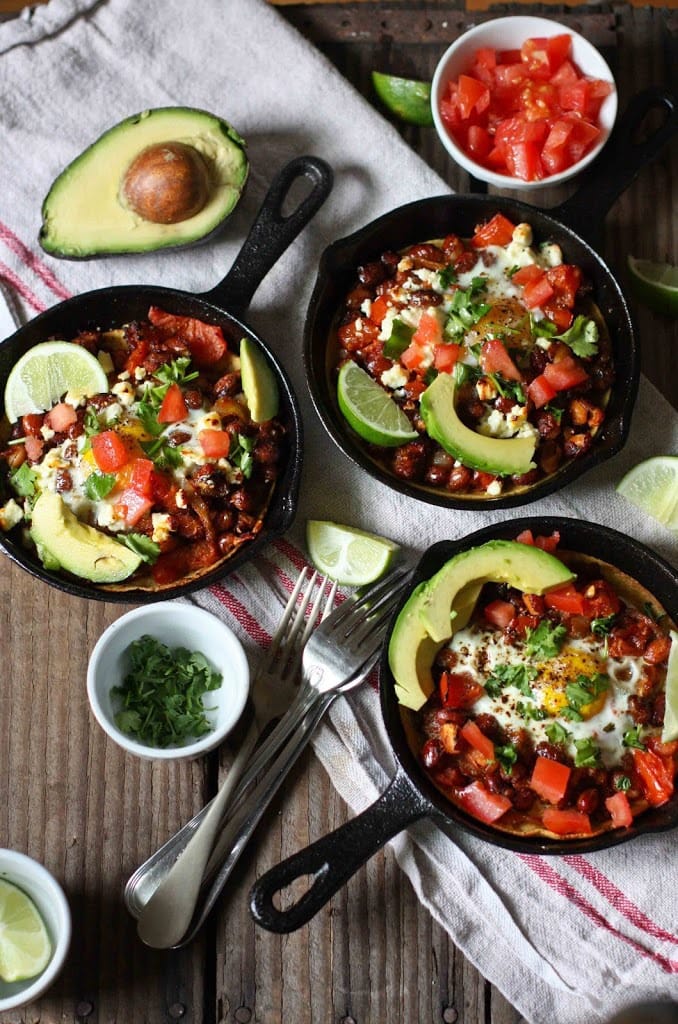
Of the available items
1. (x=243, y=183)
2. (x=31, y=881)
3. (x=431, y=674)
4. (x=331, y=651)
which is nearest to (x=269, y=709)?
(x=331, y=651)

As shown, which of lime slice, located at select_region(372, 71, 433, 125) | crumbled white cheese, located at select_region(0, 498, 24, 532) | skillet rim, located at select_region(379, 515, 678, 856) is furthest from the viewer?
lime slice, located at select_region(372, 71, 433, 125)

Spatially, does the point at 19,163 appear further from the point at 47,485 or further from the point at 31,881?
the point at 31,881

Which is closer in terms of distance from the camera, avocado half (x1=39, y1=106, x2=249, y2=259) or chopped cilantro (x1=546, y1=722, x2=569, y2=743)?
chopped cilantro (x1=546, y1=722, x2=569, y2=743)

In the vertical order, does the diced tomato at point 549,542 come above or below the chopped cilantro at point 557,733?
above

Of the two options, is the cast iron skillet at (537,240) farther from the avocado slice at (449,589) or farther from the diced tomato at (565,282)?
the avocado slice at (449,589)

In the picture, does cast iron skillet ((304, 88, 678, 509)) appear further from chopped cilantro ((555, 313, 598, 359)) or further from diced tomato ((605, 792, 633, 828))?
diced tomato ((605, 792, 633, 828))

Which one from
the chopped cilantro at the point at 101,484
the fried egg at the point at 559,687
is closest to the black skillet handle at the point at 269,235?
the chopped cilantro at the point at 101,484

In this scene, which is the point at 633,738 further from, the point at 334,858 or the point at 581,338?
the point at 581,338

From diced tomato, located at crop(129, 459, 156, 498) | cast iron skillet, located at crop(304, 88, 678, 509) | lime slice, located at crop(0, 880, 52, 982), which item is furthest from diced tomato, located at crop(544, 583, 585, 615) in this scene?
lime slice, located at crop(0, 880, 52, 982)

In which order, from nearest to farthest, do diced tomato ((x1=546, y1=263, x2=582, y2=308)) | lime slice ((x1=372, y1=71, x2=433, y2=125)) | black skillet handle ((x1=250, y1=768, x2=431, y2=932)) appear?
1. black skillet handle ((x1=250, y1=768, x2=431, y2=932))
2. diced tomato ((x1=546, y1=263, x2=582, y2=308))
3. lime slice ((x1=372, y1=71, x2=433, y2=125))
